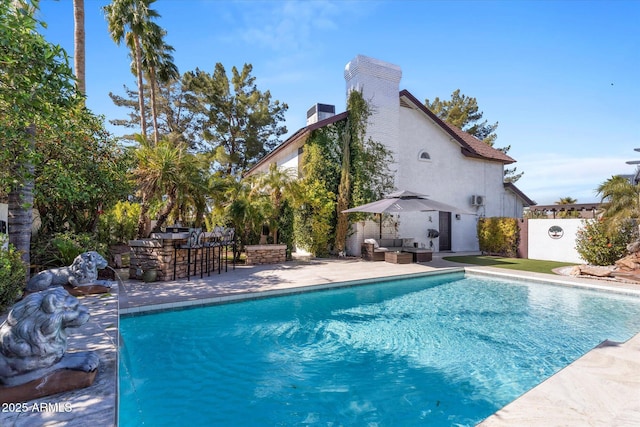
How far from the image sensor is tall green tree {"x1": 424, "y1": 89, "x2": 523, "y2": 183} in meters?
33.2

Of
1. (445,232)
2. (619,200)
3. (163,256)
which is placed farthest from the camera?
(445,232)

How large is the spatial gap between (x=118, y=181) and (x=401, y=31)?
11.1 meters

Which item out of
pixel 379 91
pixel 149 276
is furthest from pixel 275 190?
pixel 379 91

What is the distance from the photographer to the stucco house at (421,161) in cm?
1630

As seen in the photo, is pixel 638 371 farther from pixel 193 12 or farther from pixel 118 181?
pixel 193 12

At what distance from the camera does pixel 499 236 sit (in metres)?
16.9

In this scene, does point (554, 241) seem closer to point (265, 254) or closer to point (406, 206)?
point (406, 206)

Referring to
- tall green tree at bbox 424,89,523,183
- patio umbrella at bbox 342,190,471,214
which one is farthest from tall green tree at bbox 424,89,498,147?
patio umbrella at bbox 342,190,471,214

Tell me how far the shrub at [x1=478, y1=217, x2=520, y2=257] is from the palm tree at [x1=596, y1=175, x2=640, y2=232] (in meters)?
5.33

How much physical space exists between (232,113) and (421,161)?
1944 cm

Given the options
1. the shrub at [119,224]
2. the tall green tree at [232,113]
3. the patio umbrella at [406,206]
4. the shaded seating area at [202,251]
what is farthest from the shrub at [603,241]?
the tall green tree at [232,113]

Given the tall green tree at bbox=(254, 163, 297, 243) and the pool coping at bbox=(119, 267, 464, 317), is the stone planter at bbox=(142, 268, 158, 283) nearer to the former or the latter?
the pool coping at bbox=(119, 267, 464, 317)

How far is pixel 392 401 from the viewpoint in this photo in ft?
12.4

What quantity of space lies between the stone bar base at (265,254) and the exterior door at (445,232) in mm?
10337
